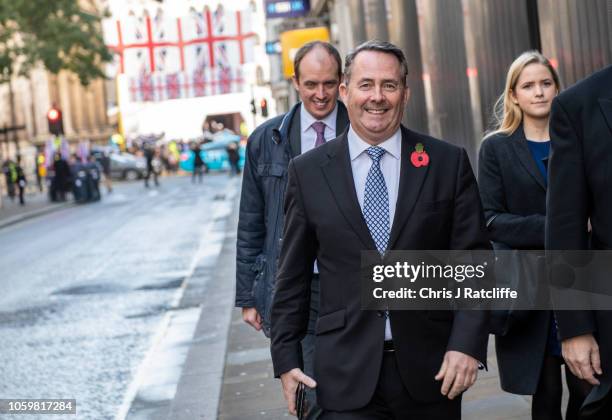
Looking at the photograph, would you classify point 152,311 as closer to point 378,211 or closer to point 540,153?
point 540,153

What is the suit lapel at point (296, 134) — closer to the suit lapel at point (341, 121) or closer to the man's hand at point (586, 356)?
the suit lapel at point (341, 121)

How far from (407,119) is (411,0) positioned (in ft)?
11.6

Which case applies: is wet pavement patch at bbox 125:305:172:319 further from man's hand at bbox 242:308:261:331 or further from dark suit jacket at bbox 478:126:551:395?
dark suit jacket at bbox 478:126:551:395

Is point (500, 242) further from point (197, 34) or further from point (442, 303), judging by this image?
point (197, 34)

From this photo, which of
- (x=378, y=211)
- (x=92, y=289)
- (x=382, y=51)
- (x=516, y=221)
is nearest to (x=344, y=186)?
(x=378, y=211)

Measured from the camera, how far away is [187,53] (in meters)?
78.7

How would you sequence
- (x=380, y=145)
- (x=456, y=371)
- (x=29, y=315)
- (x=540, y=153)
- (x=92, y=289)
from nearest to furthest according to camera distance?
(x=456, y=371) < (x=380, y=145) < (x=540, y=153) < (x=29, y=315) < (x=92, y=289)

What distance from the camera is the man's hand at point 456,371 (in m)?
3.48

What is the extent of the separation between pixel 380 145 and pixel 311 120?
165 cm

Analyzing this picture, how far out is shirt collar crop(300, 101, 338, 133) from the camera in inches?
208

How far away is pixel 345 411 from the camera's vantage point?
3557mm

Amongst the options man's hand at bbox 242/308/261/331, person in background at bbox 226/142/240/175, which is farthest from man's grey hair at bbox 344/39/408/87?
person in background at bbox 226/142/240/175

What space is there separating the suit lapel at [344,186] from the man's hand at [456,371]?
0.39 metres

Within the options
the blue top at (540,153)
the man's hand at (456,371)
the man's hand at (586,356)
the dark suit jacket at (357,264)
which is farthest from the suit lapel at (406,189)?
the blue top at (540,153)
